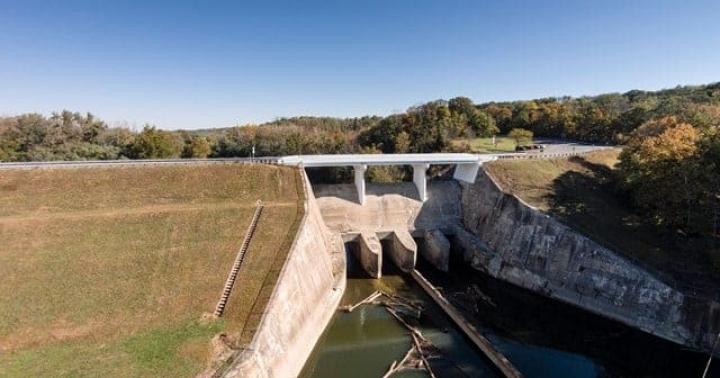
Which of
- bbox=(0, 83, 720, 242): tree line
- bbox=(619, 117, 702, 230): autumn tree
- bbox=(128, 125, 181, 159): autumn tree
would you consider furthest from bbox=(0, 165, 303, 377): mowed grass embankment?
bbox=(619, 117, 702, 230): autumn tree

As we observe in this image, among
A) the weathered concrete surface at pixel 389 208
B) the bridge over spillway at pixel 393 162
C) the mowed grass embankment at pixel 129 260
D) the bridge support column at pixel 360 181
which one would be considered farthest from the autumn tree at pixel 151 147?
the bridge support column at pixel 360 181

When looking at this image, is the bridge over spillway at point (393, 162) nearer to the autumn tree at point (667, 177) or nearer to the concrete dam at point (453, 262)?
the concrete dam at point (453, 262)

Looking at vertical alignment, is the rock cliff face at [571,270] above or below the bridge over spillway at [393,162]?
below

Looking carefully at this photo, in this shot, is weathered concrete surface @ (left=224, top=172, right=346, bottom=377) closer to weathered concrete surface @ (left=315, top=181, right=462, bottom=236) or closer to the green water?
the green water

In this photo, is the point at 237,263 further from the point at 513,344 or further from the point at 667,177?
the point at 667,177

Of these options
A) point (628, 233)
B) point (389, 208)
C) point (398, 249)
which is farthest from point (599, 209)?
point (389, 208)

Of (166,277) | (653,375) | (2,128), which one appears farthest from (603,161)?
(2,128)
